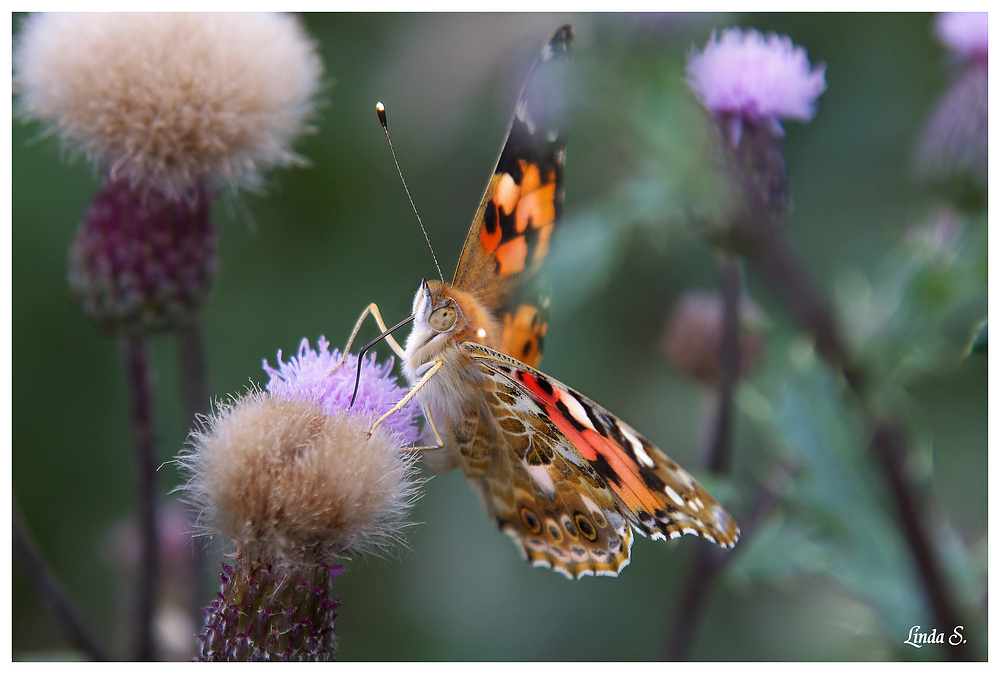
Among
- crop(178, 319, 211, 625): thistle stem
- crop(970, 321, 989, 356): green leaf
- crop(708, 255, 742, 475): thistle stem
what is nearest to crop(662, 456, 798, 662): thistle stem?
crop(708, 255, 742, 475): thistle stem

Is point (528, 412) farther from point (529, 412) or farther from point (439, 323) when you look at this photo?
point (439, 323)

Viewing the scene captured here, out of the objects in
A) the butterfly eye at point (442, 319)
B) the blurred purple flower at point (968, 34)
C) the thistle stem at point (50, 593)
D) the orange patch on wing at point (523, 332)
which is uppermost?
the blurred purple flower at point (968, 34)

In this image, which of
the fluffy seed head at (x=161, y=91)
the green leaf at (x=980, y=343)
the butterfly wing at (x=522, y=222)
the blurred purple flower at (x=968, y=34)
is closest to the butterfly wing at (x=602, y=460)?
the butterfly wing at (x=522, y=222)

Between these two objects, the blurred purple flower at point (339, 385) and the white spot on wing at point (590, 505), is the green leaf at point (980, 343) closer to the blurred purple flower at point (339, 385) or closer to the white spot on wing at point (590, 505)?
the white spot on wing at point (590, 505)

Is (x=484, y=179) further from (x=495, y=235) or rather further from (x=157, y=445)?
(x=157, y=445)

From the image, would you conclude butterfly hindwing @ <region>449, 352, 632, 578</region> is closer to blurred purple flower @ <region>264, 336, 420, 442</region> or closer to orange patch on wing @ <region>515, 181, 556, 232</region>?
blurred purple flower @ <region>264, 336, 420, 442</region>
